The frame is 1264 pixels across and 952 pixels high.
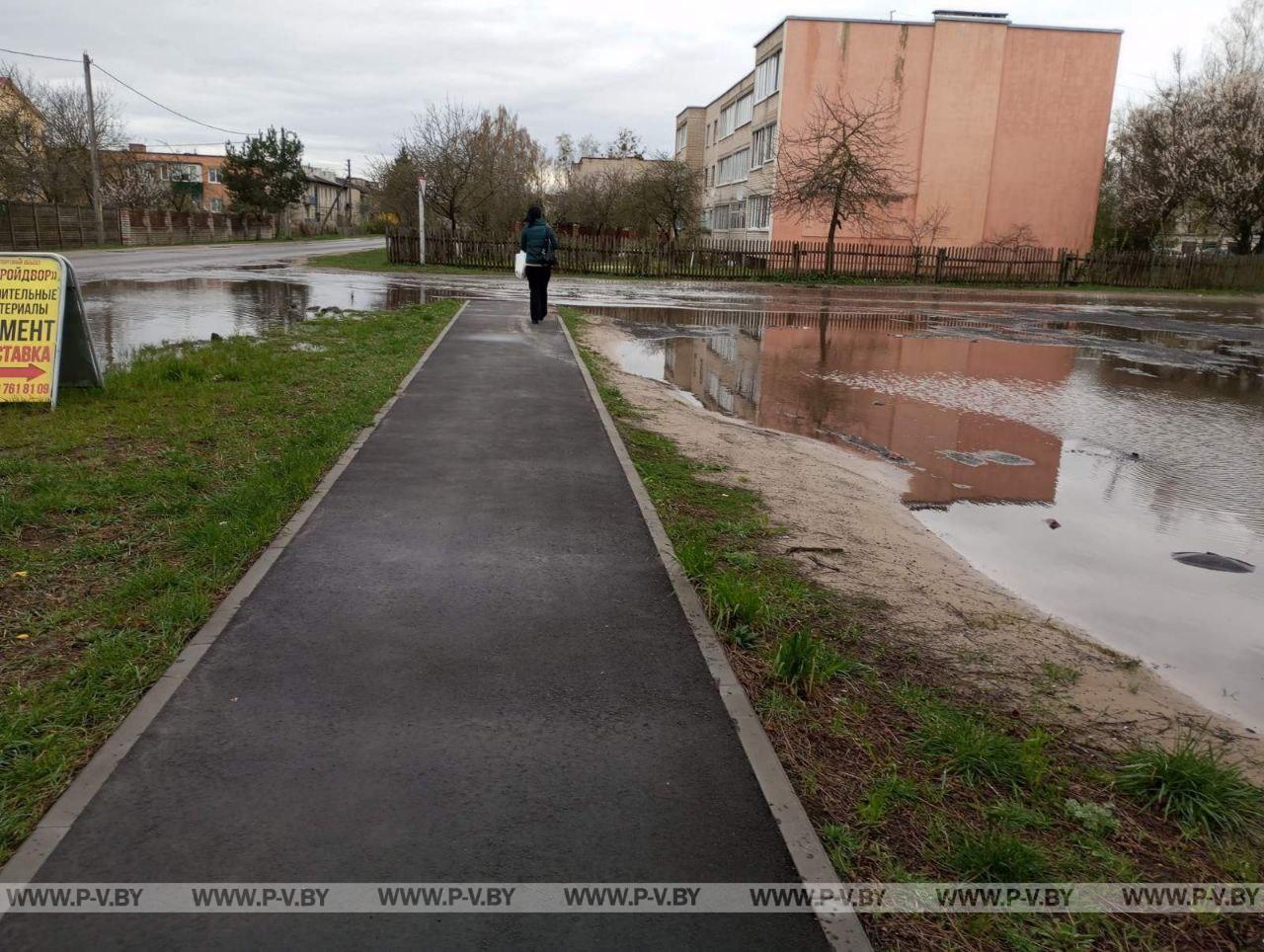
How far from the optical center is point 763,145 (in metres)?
47.5

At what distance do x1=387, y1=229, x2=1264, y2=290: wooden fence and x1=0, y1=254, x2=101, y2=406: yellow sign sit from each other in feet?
91.1

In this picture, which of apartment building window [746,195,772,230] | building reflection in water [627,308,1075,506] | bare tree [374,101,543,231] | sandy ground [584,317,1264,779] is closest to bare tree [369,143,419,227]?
bare tree [374,101,543,231]

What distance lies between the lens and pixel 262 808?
114 inches

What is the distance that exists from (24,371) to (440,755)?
722 cm

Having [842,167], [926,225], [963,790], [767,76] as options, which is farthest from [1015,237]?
[963,790]

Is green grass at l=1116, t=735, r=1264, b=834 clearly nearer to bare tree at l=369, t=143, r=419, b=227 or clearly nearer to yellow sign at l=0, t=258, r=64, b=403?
yellow sign at l=0, t=258, r=64, b=403

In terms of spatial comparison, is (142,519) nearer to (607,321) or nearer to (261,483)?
(261,483)

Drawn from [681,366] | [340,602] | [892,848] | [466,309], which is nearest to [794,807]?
[892,848]

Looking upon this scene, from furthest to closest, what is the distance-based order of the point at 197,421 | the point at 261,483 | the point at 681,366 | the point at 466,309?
the point at 466,309 → the point at 681,366 → the point at 197,421 → the point at 261,483

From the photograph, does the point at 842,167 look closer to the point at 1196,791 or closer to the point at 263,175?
the point at 1196,791

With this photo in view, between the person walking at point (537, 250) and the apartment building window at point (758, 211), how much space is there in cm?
3013

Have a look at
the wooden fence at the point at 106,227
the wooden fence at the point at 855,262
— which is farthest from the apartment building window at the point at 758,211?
the wooden fence at the point at 106,227

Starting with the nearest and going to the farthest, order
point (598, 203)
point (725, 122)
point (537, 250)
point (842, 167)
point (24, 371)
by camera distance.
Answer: point (24, 371) < point (537, 250) < point (842, 167) < point (598, 203) < point (725, 122)

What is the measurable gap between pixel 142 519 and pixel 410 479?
174 cm
